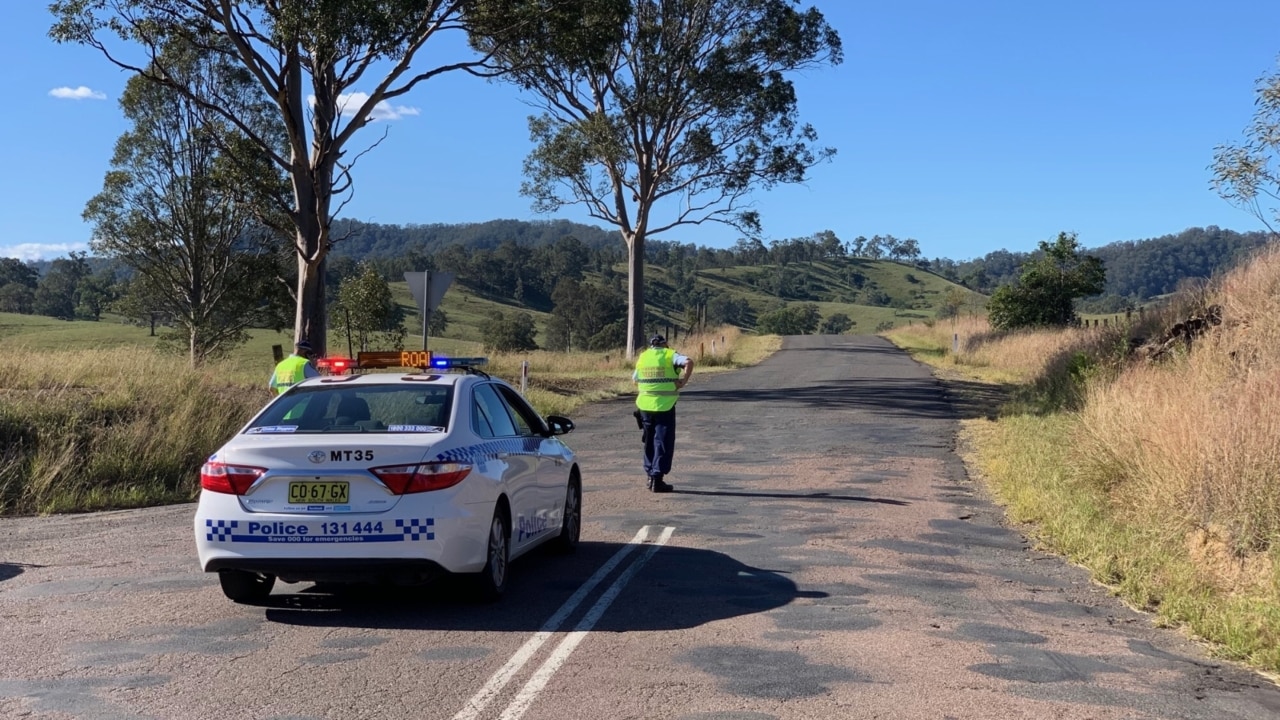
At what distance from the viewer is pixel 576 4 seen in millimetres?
24328

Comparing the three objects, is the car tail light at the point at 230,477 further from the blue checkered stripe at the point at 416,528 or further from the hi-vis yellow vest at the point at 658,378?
the hi-vis yellow vest at the point at 658,378

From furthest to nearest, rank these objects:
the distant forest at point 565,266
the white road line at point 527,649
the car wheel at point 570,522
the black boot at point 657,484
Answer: the distant forest at point 565,266
the black boot at point 657,484
the car wheel at point 570,522
the white road line at point 527,649

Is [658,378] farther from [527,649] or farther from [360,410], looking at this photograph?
[527,649]

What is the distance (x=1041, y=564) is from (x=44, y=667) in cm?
697

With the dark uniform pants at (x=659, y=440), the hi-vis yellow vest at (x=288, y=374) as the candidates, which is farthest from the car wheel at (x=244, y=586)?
the dark uniform pants at (x=659, y=440)

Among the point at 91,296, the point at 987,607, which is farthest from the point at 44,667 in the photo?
the point at 91,296

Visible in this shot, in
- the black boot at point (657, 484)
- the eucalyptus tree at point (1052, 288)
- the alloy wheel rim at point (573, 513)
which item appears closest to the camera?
the alloy wheel rim at point (573, 513)

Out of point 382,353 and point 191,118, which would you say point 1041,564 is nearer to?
point 382,353

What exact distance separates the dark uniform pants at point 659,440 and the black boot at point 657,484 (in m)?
0.05

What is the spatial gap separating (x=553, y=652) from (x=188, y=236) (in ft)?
143

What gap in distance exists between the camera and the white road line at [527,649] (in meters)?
5.26

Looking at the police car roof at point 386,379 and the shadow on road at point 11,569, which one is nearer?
the police car roof at point 386,379

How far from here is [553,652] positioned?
618 centimetres

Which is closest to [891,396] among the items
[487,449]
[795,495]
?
[795,495]
